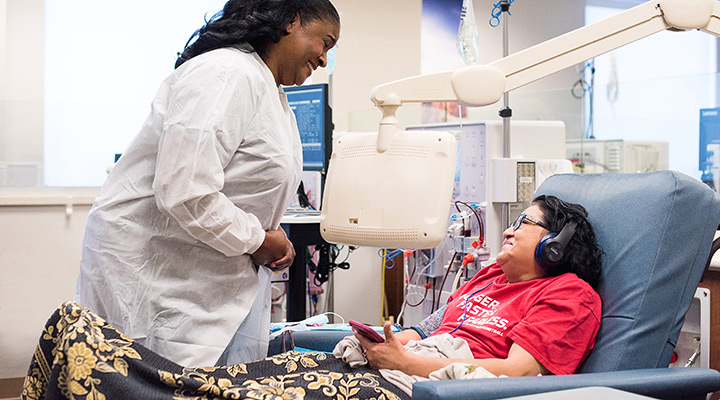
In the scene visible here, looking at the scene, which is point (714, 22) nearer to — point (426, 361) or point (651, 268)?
point (651, 268)

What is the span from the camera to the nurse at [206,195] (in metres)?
1.27

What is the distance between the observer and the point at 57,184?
3.76 meters

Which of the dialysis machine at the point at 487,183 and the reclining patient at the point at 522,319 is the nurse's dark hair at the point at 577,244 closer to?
the reclining patient at the point at 522,319

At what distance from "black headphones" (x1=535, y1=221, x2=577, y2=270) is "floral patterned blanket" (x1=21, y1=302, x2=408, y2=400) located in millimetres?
468

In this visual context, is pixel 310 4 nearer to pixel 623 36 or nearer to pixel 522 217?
pixel 623 36

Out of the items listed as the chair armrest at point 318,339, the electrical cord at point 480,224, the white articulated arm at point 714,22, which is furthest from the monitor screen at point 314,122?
the white articulated arm at point 714,22

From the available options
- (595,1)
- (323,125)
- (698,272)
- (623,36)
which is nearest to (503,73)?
(623,36)

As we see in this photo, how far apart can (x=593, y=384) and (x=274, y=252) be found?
649 mm

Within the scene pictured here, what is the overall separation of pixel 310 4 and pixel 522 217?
0.71 meters

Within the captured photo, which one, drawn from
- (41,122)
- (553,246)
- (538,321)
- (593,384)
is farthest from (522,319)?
(41,122)

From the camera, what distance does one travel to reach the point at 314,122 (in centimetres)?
331

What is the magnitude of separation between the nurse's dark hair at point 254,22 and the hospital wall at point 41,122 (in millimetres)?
2095

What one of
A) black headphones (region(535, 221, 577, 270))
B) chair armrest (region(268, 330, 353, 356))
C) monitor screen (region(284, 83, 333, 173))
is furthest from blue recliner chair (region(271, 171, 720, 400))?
monitor screen (region(284, 83, 333, 173))

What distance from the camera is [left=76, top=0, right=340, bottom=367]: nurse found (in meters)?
1.27
